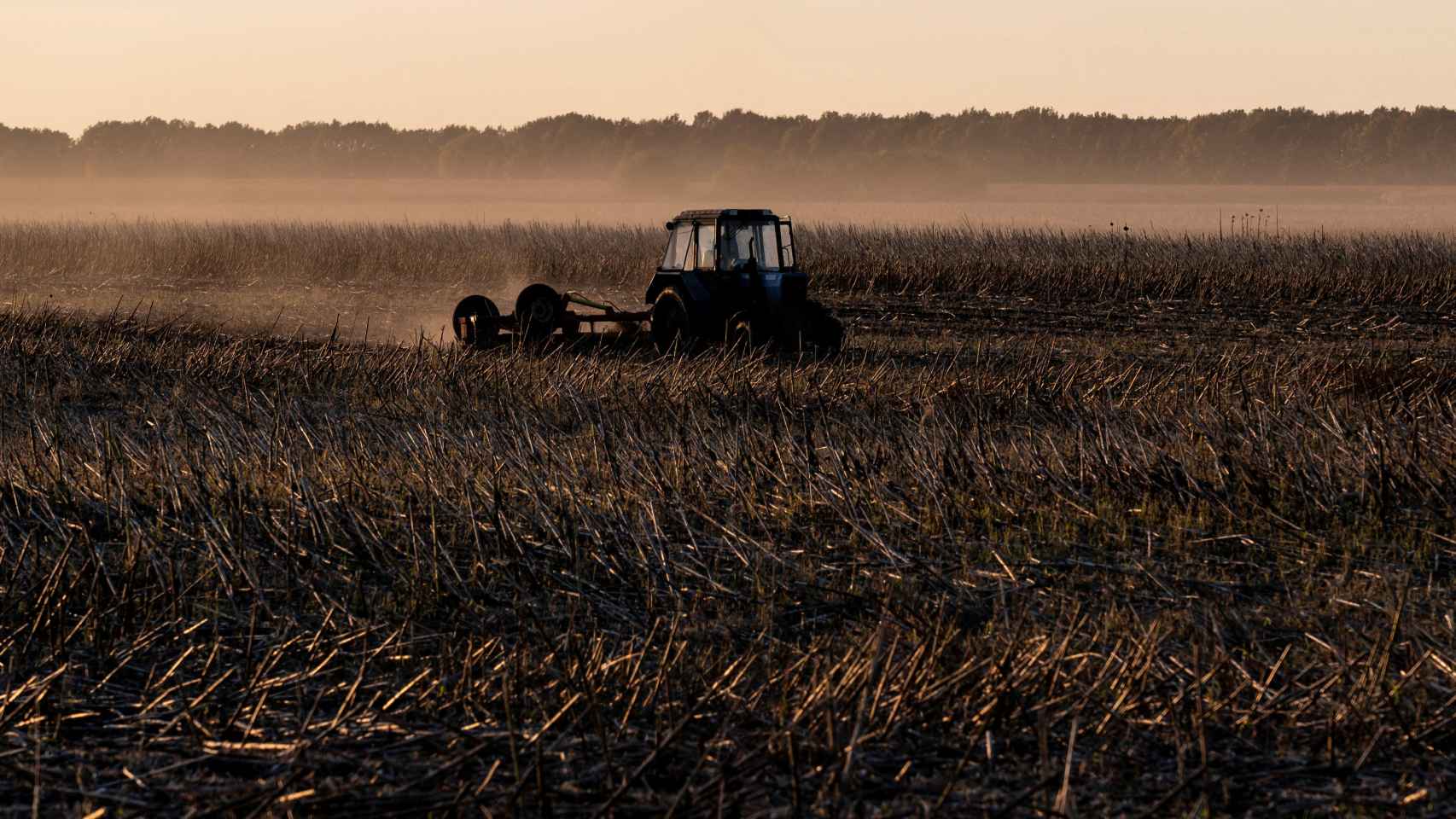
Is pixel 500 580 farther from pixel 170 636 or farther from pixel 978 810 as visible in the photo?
pixel 978 810

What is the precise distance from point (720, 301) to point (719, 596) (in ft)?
28.1

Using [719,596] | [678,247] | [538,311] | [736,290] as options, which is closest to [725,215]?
[736,290]

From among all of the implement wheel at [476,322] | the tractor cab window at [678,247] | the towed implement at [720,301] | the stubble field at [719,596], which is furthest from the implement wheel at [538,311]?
the stubble field at [719,596]

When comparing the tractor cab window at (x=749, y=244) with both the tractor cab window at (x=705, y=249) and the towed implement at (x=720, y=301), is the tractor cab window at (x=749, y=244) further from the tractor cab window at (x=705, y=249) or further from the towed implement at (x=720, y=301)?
the tractor cab window at (x=705, y=249)

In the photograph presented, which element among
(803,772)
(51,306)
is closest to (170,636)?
(803,772)

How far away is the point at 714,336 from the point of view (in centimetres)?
1347

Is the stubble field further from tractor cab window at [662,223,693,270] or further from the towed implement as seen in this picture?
tractor cab window at [662,223,693,270]

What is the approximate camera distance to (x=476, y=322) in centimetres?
1396

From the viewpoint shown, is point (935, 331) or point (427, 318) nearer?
point (935, 331)

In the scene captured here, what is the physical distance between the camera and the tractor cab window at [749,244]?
1366cm

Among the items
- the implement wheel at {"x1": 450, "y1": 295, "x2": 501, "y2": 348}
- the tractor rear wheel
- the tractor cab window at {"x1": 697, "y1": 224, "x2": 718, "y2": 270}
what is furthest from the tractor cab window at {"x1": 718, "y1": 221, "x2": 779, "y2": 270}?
the implement wheel at {"x1": 450, "y1": 295, "x2": 501, "y2": 348}

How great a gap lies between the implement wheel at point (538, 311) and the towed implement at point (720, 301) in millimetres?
12

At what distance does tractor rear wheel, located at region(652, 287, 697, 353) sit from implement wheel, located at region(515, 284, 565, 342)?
3.40 feet

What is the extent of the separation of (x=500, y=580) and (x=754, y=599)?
985 mm
